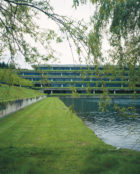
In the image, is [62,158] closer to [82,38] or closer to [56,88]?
[82,38]

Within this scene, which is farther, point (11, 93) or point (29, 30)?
point (11, 93)

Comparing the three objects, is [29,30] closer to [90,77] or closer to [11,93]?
[90,77]

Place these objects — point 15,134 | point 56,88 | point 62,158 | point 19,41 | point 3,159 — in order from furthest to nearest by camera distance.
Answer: point 56,88
point 15,134
point 19,41
point 62,158
point 3,159

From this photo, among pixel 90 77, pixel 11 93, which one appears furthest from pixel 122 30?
pixel 11 93

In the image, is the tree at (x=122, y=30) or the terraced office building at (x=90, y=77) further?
the tree at (x=122, y=30)

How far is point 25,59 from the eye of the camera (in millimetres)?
6703

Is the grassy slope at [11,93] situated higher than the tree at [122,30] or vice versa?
the tree at [122,30]

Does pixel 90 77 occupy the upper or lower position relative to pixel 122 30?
lower

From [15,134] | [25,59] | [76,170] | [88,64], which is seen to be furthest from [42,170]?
[15,134]

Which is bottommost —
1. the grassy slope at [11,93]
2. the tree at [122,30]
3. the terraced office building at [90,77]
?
the grassy slope at [11,93]

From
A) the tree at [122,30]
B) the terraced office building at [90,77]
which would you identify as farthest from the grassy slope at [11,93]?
the tree at [122,30]

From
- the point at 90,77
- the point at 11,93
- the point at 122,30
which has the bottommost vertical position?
the point at 11,93

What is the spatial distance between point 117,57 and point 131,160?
373 cm

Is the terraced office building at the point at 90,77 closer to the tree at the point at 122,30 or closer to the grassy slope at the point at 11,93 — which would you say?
the tree at the point at 122,30
